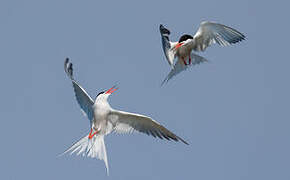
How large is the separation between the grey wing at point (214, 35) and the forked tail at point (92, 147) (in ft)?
9.10

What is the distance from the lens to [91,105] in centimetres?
1249

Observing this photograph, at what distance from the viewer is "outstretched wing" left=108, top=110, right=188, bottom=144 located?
11391mm

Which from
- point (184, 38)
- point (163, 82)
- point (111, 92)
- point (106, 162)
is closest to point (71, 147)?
point (106, 162)

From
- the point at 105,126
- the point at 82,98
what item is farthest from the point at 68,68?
the point at 105,126

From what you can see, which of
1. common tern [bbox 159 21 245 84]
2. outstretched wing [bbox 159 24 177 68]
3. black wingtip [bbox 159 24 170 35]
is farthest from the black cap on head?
black wingtip [bbox 159 24 170 35]

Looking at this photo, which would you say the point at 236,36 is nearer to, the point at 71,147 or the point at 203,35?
the point at 203,35

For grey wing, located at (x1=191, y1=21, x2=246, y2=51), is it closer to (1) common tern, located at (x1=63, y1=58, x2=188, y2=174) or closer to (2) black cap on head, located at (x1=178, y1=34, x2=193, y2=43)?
(2) black cap on head, located at (x1=178, y1=34, x2=193, y2=43)

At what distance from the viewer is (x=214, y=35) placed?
12633mm

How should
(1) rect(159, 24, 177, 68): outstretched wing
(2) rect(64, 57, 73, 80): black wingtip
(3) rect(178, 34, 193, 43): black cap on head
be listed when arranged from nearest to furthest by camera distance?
(2) rect(64, 57, 73, 80): black wingtip, (1) rect(159, 24, 177, 68): outstretched wing, (3) rect(178, 34, 193, 43): black cap on head

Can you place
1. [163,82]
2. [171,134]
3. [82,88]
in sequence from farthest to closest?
1. [163,82]
2. [82,88]
3. [171,134]

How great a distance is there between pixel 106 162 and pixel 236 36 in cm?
346

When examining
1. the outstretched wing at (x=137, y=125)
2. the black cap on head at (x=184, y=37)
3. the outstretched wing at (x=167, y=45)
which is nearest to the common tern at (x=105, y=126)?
the outstretched wing at (x=137, y=125)

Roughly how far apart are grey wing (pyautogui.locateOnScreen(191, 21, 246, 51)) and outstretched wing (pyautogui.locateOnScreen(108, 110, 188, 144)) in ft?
7.41

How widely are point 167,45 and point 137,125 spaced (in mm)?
2015
